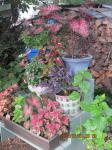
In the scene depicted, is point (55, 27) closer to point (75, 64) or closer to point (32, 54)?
point (75, 64)

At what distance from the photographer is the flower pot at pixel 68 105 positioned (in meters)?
2.37

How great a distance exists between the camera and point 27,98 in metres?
2.34

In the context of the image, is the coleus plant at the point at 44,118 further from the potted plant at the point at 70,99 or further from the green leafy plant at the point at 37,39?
the green leafy plant at the point at 37,39

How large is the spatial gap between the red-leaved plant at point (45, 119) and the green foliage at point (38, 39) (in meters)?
0.62

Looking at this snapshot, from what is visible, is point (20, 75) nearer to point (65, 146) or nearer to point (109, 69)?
Result: point (109, 69)

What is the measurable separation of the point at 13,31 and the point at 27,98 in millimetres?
2309

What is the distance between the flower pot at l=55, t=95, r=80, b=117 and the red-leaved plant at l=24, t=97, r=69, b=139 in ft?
0.35

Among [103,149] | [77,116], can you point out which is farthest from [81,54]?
[103,149]

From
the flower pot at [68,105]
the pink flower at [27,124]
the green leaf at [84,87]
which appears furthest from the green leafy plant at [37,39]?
the pink flower at [27,124]

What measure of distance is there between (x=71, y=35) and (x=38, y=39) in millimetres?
334

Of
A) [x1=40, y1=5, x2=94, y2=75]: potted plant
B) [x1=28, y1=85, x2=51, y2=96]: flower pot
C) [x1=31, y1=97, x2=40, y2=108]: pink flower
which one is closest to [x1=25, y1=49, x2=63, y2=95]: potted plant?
[x1=28, y1=85, x2=51, y2=96]: flower pot

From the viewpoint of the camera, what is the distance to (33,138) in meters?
2.21

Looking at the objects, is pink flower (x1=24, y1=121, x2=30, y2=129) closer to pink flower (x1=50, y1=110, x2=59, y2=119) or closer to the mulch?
pink flower (x1=50, y1=110, x2=59, y2=119)

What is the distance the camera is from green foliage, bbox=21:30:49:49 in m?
2.64
